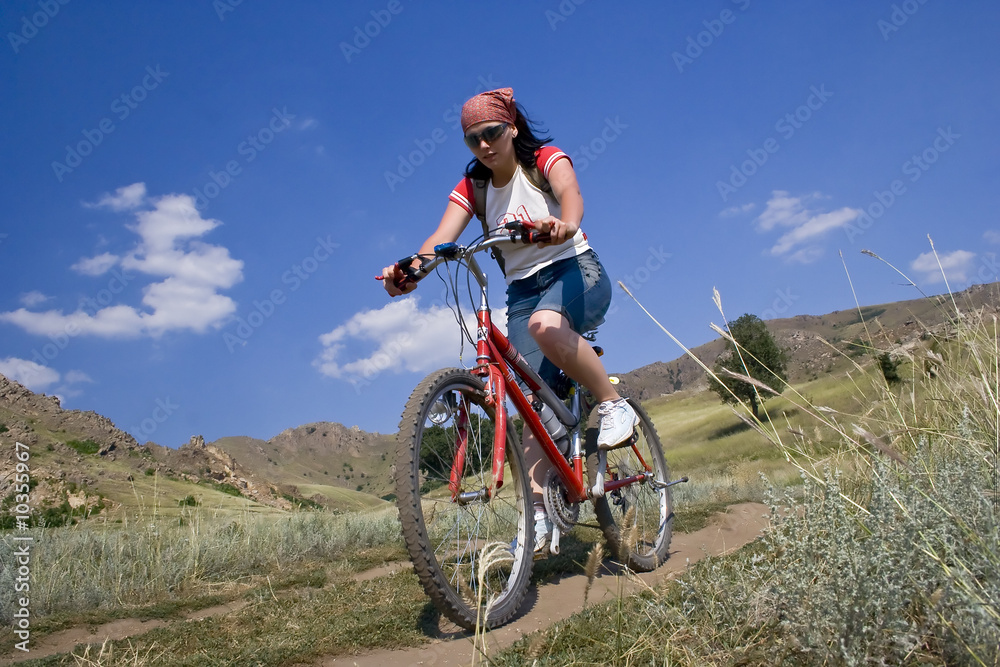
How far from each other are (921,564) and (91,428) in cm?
2539

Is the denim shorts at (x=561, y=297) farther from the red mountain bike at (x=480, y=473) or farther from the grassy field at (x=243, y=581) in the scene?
the grassy field at (x=243, y=581)

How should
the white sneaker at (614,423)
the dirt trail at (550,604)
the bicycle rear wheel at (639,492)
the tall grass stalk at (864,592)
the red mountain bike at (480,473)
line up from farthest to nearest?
the bicycle rear wheel at (639,492)
the white sneaker at (614,423)
the red mountain bike at (480,473)
the dirt trail at (550,604)
the tall grass stalk at (864,592)

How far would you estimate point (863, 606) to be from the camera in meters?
1.57

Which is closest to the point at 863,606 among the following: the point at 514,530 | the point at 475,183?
the point at 514,530

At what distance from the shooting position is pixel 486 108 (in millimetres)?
3641

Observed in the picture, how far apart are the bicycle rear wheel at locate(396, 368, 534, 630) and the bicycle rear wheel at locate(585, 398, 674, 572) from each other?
2.84 feet

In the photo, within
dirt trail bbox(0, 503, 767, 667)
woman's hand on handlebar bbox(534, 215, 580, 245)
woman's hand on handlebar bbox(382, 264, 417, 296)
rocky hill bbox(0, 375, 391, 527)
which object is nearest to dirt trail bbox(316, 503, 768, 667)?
dirt trail bbox(0, 503, 767, 667)

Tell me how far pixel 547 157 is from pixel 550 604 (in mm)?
2637

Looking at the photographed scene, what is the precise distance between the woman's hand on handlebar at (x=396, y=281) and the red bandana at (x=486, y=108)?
989 mm

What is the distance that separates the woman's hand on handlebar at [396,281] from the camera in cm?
333

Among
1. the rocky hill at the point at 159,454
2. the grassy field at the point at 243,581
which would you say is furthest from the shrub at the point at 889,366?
the grassy field at the point at 243,581

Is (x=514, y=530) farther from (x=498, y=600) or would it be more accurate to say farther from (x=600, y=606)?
(x=600, y=606)

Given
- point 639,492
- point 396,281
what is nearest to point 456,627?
point 396,281

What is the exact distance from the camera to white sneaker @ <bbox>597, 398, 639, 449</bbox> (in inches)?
155
